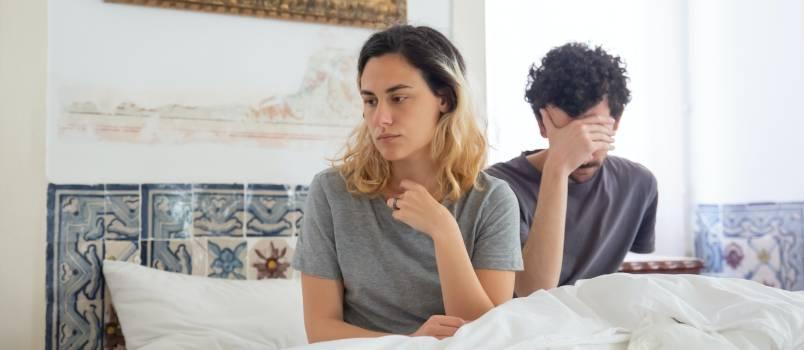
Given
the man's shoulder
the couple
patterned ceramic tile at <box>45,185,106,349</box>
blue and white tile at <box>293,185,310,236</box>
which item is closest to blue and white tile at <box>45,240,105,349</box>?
patterned ceramic tile at <box>45,185,106,349</box>

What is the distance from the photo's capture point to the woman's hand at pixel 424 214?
1506 mm

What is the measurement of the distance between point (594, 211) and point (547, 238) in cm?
28

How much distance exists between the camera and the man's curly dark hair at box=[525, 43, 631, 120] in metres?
1.94

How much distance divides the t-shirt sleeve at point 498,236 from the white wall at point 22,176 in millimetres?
1174

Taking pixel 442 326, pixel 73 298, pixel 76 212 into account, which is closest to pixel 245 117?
pixel 76 212

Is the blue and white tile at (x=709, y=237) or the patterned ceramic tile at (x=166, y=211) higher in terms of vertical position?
the patterned ceramic tile at (x=166, y=211)

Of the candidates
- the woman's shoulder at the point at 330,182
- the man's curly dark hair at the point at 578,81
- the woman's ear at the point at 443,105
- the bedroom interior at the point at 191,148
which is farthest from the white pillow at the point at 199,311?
the man's curly dark hair at the point at 578,81

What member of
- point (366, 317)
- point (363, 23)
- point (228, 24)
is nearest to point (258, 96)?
point (228, 24)

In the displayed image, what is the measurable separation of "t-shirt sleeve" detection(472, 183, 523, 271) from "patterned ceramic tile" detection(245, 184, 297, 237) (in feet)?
2.87

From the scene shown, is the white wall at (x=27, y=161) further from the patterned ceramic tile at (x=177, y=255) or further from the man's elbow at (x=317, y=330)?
the man's elbow at (x=317, y=330)

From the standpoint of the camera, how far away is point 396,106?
1596 millimetres

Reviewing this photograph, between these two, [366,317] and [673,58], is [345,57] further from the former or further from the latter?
[673,58]

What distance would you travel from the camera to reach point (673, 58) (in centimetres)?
320

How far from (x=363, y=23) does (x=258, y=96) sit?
0.40 m
